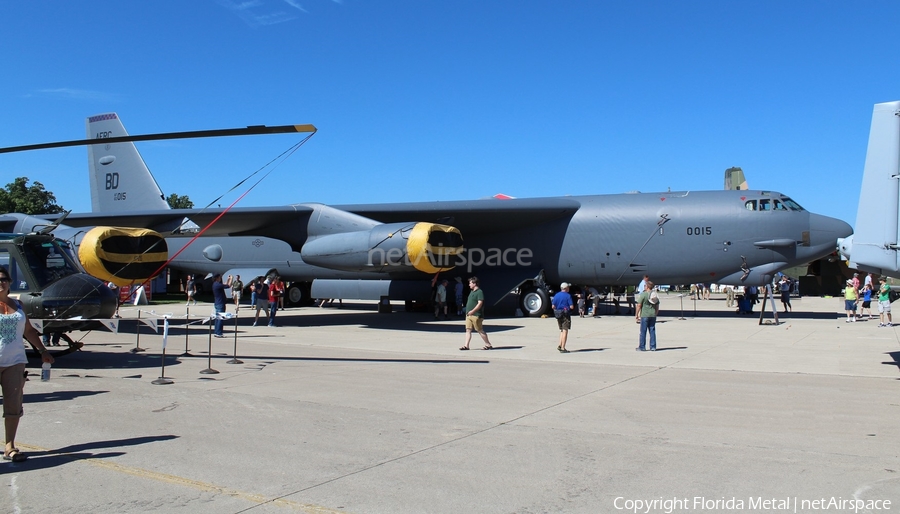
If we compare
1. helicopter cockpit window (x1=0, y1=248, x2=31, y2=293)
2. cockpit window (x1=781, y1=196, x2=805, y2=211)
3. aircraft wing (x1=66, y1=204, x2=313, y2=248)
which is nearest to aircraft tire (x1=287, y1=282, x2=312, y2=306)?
aircraft wing (x1=66, y1=204, x2=313, y2=248)

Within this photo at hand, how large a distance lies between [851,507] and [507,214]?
53.2ft

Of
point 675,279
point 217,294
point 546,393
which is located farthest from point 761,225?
point 217,294

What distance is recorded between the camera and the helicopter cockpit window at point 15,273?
1076 centimetres

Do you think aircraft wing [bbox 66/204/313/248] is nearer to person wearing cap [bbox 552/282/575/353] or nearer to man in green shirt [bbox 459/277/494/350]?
man in green shirt [bbox 459/277/494/350]

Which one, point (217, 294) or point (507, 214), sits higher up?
point (507, 214)

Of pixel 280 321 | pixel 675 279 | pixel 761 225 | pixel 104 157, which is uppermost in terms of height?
pixel 104 157

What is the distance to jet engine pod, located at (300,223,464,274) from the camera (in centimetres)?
1597

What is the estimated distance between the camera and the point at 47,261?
1127 cm

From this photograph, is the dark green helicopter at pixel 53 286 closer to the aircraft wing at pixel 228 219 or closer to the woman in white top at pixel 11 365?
the woman in white top at pixel 11 365

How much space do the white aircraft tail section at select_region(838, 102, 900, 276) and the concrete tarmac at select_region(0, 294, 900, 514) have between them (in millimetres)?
1725

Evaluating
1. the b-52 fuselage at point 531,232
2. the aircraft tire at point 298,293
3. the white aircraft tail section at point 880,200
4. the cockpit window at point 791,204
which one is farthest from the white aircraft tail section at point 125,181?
the white aircraft tail section at point 880,200

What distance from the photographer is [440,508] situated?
431 cm

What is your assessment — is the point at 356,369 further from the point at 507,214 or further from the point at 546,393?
the point at 507,214

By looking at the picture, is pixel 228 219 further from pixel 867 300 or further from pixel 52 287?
pixel 867 300
